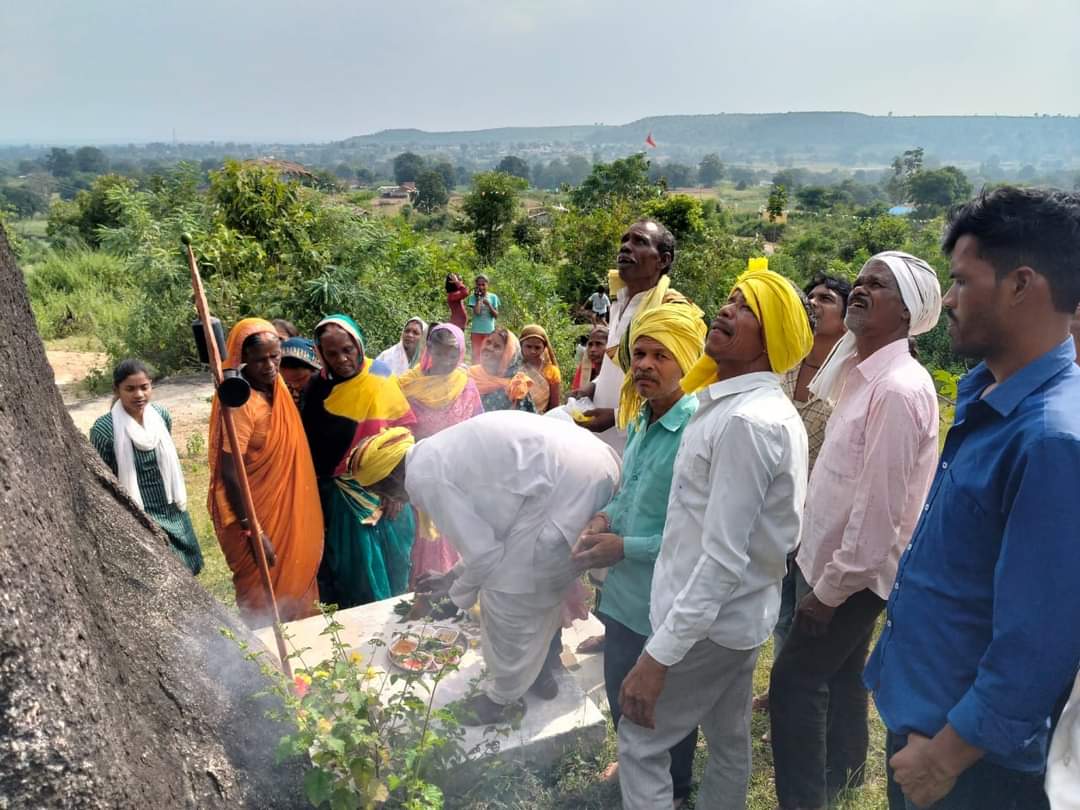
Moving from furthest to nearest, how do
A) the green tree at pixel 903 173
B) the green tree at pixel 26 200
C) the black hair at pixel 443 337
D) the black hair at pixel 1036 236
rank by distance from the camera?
1. the green tree at pixel 903 173
2. the green tree at pixel 26 200
3. the black hair at pixel 443 337
4. the black hair at pixel 1036 236

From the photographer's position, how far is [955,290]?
1.54 metres

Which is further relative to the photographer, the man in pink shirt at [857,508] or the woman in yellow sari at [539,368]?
the woman in yellow sari at [539,368]

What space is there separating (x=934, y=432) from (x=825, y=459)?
1.14 ft

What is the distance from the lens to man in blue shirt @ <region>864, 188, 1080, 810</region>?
131 cm

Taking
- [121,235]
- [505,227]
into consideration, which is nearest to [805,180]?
[505,227]

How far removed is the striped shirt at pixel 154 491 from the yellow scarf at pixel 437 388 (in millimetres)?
1384

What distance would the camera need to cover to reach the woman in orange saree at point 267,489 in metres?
3.47

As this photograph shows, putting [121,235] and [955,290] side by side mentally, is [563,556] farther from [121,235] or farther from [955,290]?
[121,235]

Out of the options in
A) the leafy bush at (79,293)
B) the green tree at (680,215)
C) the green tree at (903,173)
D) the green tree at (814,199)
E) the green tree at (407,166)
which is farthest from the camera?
the green tree at (407,166)

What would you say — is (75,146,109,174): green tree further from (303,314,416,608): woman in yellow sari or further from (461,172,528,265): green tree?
(303,314,416,608): woman in yellow sari

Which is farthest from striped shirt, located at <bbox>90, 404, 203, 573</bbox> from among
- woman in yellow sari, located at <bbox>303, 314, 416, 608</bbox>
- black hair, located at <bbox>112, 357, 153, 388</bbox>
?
woman in yellow sari, located at <bbox>303, 314, 416, 608</bbox>

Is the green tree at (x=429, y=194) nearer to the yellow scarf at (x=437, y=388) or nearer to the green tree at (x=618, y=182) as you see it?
the green tree at (x=618, y=182)

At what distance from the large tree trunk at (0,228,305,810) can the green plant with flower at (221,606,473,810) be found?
0.09 meters

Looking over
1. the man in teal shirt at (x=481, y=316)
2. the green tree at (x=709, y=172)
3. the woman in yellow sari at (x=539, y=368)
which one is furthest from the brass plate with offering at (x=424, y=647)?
the green tree at (x=709, y=172)
